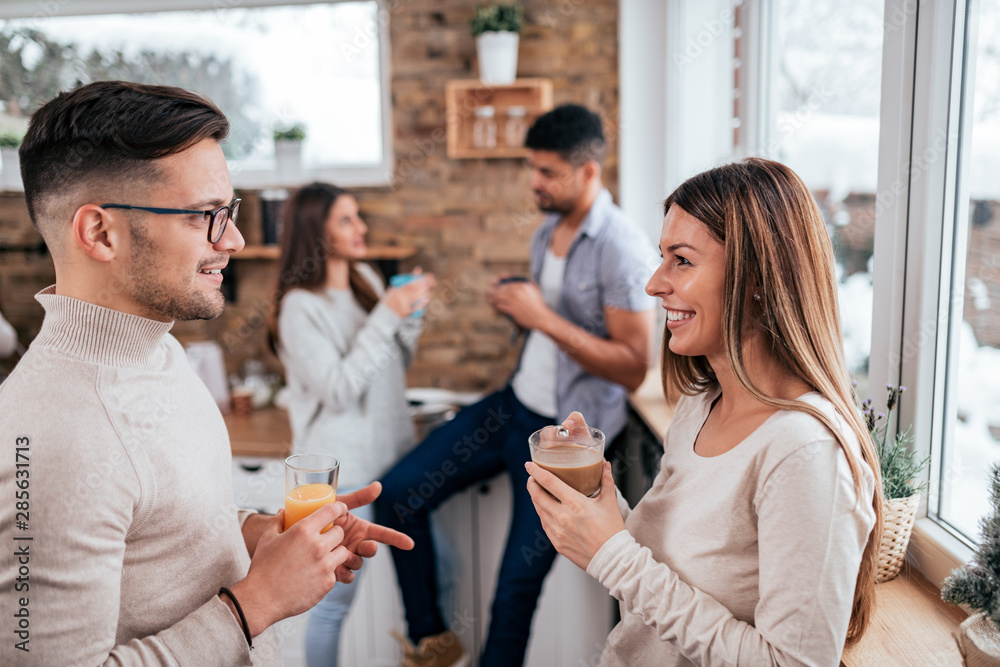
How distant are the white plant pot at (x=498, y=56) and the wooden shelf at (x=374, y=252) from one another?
808mm

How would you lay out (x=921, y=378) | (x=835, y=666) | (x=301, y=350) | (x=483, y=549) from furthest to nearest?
(x=483, y=549)
(x=301, y=350)
(x=921, y=378)
(x=835, y=666)

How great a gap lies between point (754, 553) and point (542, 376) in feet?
4.41

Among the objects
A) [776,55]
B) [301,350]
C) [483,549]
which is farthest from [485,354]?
[776,55]

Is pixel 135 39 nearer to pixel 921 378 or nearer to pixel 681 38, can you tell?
pixel 681 38

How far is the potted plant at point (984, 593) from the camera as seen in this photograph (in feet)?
3.11

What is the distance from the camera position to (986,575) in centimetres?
96

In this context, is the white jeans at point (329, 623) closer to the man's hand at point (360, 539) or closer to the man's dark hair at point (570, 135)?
the man's hand at point (360, 539)

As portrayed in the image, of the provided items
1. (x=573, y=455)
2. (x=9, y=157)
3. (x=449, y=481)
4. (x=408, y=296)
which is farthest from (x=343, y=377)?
(x=9, y=157)

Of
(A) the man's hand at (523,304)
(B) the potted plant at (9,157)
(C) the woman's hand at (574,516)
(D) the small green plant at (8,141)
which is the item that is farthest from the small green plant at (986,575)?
(D) the small green plant at (8,141)

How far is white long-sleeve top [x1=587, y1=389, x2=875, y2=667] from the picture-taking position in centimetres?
95

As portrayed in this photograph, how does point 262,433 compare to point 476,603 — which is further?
point 262,433

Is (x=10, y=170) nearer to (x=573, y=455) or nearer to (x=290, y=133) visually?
(x=290, y=133)

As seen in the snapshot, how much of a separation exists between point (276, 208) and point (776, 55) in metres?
2.17

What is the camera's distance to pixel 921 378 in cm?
135
